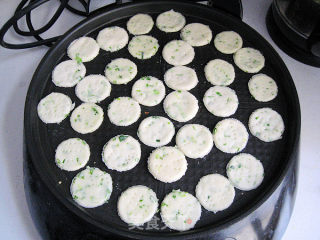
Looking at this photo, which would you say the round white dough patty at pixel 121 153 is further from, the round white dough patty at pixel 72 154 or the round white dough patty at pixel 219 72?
the round white dough patty at pixel 219 72

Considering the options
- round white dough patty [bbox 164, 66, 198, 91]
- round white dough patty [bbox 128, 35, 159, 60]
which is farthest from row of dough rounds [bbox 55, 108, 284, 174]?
round white dough patty [bbox 128, 35, 159, 60]

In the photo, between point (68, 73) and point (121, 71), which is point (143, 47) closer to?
point (121, 71)

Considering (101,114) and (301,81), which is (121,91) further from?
(301,81)

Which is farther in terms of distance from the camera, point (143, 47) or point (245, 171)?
point (143, 47)

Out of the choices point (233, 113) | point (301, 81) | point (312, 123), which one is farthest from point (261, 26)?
point (233, 113)

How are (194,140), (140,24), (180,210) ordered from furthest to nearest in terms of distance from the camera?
(140,24) < (194,140) < (180,210)

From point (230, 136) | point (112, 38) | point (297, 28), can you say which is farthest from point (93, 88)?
point (297, 28)
